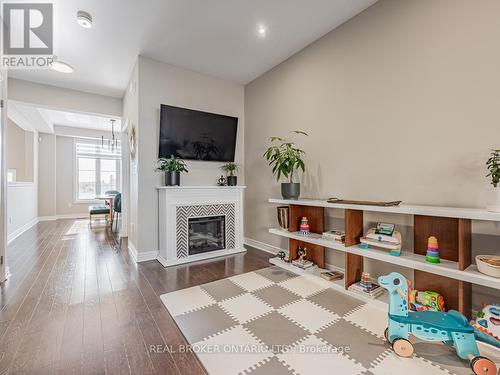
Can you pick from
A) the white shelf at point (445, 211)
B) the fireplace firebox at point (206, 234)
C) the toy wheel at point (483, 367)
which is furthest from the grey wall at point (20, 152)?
the toy wheel at point (483, 367)

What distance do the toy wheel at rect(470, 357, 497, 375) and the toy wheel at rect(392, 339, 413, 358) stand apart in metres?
0.27

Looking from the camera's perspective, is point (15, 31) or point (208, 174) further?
point (208, 174)

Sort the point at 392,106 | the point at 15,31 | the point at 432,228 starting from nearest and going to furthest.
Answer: the point at 432,228
the point at 392,106
the point at 15,31

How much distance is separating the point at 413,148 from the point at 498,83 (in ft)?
2.07

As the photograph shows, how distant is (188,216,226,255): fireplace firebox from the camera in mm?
3281

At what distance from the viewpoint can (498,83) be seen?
5.17 ft

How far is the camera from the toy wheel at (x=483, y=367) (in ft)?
3.80

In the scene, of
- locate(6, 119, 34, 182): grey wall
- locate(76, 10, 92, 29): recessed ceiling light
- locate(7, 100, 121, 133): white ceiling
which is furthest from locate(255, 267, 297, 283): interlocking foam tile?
locate(6, 119, 34, 182): grey wall

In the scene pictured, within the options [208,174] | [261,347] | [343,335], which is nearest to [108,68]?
[208,174]

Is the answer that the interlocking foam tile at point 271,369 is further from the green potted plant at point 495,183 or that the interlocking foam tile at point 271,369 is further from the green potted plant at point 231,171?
the green potted plant at point 231,171

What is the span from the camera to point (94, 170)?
766cm

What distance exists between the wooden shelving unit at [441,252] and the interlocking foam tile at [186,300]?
1188 mm

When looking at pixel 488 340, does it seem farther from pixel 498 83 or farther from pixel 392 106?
pixel 392 106

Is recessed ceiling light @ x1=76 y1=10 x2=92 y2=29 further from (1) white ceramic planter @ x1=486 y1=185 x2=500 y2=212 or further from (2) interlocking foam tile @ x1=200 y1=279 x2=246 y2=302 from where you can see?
(1) white ceramic planter @ x1=486 y1=185 x2=500 y2=212
